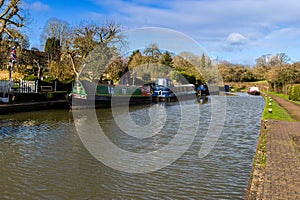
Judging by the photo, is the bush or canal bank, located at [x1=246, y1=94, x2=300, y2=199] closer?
canal bank, located at [x1=246, y1=94, x2=300, y2=199]

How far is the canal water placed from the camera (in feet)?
18.9

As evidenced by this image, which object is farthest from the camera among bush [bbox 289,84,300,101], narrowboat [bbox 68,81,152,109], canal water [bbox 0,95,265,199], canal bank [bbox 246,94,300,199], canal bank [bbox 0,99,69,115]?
bush [bbox 289,84,300,101]

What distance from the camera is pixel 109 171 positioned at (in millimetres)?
7082

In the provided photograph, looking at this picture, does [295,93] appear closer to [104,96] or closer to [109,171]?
[104,96]

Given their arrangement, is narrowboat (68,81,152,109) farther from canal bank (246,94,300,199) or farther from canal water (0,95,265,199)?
canal bank (246,94,300,199)

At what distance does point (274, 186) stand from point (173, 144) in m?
5.02

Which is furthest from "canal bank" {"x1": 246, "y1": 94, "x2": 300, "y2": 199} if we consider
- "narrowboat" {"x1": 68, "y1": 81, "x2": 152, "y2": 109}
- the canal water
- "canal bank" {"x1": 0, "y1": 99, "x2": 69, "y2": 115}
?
"narrowboat" {"x1": 68, "y1": 81, "x2": 152, "y2": 109}

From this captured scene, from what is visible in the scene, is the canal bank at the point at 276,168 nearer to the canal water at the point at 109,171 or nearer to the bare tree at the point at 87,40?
the canal water at the point at 109,171

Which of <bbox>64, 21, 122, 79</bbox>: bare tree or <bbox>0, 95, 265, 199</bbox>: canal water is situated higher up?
<bbox>64, 21, 122, 79</bbox>: bare tree

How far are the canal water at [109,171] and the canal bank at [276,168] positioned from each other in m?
0.44

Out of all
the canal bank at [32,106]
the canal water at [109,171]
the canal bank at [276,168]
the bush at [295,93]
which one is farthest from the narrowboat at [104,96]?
the canal bank at [276,168]

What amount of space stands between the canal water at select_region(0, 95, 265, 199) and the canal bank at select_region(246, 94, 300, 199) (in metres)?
0.44

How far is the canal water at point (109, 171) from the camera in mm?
5766

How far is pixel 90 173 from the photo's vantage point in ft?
22.7
